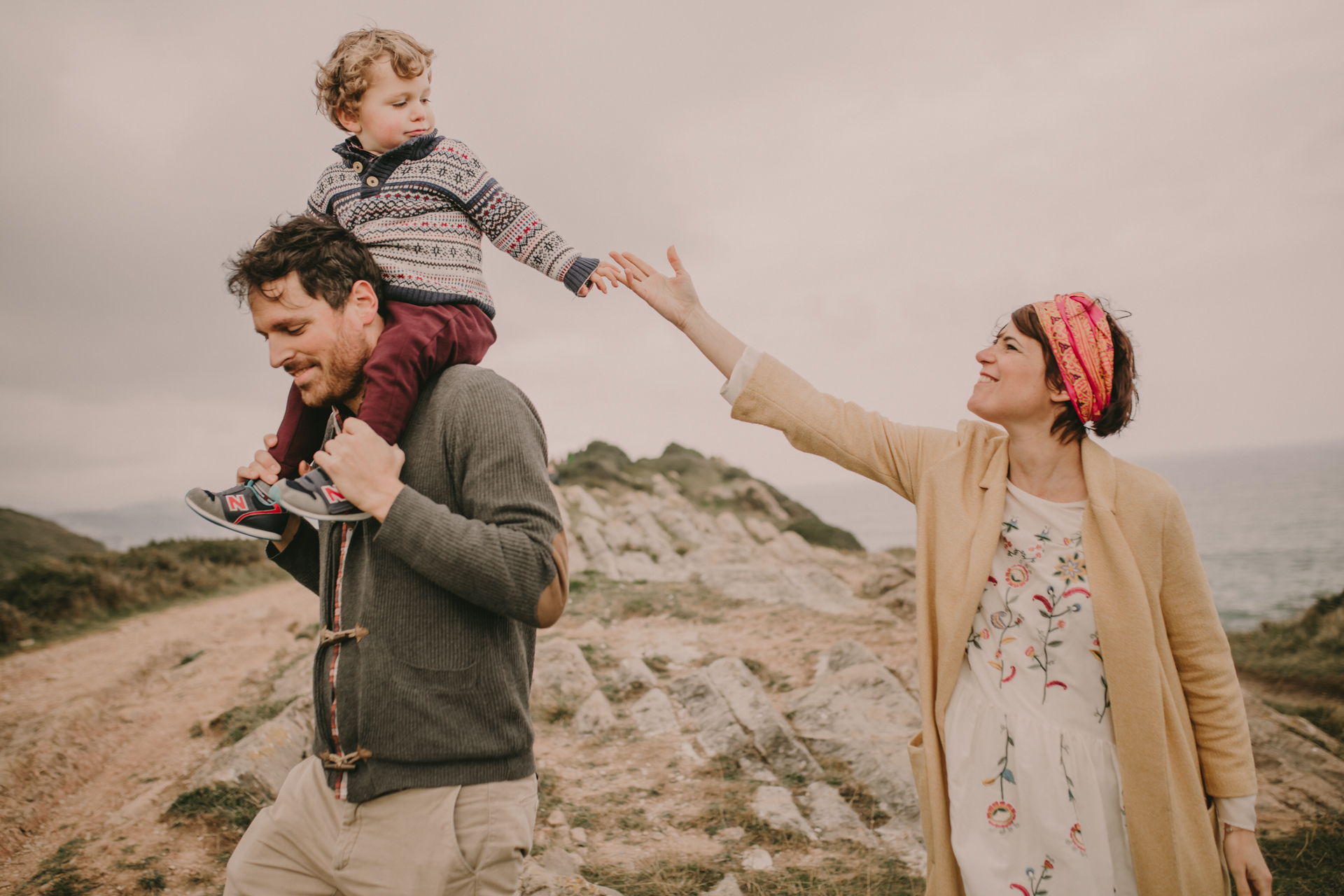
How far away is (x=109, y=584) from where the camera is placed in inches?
486

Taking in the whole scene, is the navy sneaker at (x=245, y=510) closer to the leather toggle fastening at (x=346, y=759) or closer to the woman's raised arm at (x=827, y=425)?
the leather toggle fastening at (x=346, y=759)

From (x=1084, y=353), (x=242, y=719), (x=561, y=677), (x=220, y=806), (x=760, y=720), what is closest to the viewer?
(x=1084, y=353)

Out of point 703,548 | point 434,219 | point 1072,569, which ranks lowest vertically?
point 1072,569

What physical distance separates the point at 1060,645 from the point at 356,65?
332 cm

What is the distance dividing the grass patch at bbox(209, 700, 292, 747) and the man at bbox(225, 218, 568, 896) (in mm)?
4995

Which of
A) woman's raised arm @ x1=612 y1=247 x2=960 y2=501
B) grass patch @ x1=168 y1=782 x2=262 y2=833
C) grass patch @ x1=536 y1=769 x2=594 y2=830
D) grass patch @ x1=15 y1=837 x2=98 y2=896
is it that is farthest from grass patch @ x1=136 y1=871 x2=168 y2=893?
woman's raised arm @ x1=612 y1=247 x2=960 y2=501

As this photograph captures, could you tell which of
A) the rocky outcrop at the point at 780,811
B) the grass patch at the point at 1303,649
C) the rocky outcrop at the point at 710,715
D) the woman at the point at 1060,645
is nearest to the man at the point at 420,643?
the woman at the point at 1060,645

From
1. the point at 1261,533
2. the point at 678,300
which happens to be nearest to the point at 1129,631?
the point at 678,300

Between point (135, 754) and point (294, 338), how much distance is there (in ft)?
20.3

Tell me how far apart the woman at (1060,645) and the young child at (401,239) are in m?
0.99

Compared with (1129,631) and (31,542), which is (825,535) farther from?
(1129,631)

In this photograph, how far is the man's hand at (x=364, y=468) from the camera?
179 centimetres

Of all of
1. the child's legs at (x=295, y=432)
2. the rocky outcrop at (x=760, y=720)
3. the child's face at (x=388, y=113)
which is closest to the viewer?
the child's legs at (x=295, y=432)

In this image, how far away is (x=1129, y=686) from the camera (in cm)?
213
